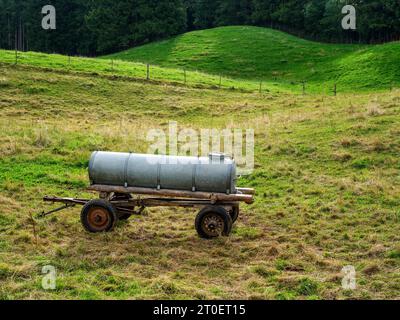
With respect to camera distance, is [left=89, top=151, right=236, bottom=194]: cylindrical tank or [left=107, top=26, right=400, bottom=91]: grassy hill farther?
[left=107, top=26, right=400, bottom=91]: grassy hill

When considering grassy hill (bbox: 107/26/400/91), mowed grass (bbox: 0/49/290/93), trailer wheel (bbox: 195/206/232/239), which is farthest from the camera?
grassy hill (bbox: 107/26/400/91)

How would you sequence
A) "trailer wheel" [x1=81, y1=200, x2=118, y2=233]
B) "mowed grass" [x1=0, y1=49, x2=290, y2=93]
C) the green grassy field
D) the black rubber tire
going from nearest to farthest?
1. "trailer wheel" [x1=81, y1=200, x2=118, y2=233]
2. the black rubber tire
3. "mowed grass" [x1=0, y1=49, x2=290, y2=93]
4. the green grassy field

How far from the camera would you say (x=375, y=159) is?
64.7 feet

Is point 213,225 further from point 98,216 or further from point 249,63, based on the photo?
point 249,63

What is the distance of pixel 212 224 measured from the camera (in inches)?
532

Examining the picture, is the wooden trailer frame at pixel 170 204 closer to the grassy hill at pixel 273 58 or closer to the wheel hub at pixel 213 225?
the wheel hub at pixel 213 225

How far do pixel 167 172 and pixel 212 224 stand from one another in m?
1.86

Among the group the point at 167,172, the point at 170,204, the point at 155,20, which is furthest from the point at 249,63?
the point at 167,172

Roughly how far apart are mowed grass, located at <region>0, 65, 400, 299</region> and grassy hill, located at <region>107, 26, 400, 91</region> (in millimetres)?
19367

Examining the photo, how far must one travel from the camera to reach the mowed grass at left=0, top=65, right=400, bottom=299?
1069cm

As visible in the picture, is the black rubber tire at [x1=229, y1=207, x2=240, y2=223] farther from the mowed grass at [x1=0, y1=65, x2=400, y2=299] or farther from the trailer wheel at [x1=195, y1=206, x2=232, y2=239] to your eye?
the trailer wheel at [x1=195, y1=206, x2=232, y2=239]

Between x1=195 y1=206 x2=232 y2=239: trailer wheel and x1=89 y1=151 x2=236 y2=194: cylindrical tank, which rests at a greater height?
x1=89 y1=151 x2=236 y2=194: cylindrical tank

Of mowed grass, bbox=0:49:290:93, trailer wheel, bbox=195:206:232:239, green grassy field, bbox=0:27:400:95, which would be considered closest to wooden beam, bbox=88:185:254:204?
trailer wheel, bbox=195:206:232:239

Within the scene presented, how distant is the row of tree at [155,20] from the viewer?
69188 millimetres
